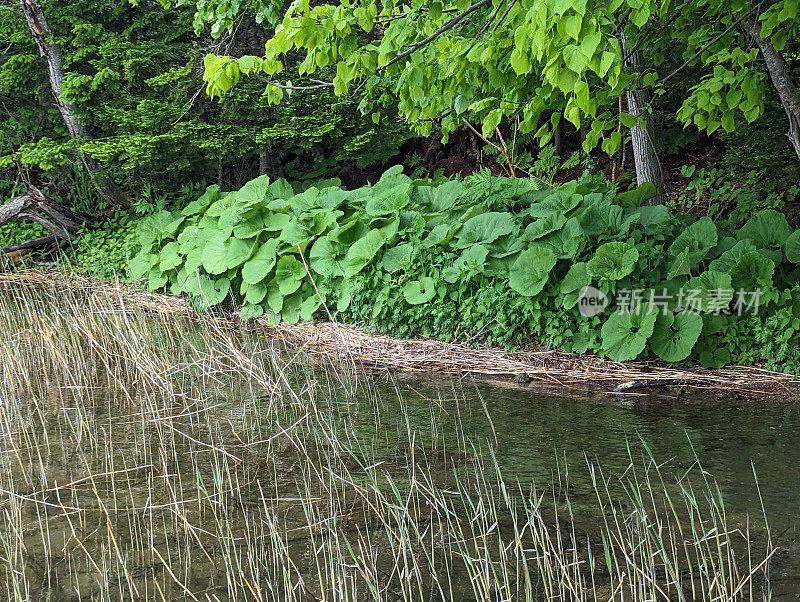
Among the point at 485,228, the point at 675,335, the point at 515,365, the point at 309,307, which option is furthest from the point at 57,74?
the point at 675,335

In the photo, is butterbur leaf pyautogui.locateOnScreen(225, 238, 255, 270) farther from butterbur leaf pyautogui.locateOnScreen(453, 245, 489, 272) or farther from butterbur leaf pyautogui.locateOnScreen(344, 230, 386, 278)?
butterbur leaf pyautogui.locateOnScreen(453, 245, 489, 272)

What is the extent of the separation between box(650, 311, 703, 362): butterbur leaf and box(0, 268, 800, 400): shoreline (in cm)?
13

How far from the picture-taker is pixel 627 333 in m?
4.84

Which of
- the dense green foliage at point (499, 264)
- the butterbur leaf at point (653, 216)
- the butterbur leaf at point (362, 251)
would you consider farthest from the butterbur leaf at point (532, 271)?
the butterbur leaf at point (362, 251)

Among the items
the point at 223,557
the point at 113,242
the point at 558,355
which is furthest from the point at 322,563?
the point at 113,242

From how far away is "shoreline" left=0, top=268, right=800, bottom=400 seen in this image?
4.67 meters

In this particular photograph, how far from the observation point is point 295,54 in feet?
29.9

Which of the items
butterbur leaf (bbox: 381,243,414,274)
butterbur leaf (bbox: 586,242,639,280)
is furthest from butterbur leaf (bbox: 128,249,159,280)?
butterbur leaf (bbox: 586,242,639,280)

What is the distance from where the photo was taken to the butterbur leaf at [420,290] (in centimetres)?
566

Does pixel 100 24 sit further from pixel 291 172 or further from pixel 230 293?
pixel 230 293

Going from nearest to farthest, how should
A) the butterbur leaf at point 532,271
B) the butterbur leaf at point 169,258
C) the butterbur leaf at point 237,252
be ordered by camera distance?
1. the butterbur leaf at point 532,271
2. the butterbur leaf at point 237,252
3. the butterbur leaf at point 169,258

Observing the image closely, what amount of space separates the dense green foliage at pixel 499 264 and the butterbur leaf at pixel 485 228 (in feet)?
0.04

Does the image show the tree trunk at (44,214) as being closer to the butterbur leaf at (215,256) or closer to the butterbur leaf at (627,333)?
the butterbur leaf at (215,256)

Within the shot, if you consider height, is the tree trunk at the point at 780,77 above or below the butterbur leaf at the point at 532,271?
above
